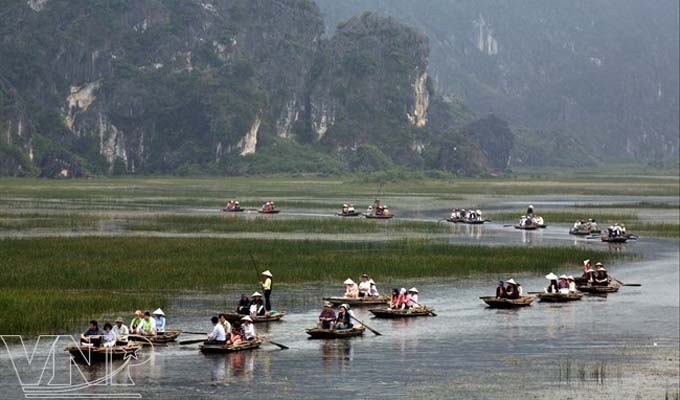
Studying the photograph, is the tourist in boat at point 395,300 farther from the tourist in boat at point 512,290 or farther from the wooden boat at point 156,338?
the wooden boat at point 156,338

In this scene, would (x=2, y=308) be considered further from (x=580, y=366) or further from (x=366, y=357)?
(x=580, y=366)

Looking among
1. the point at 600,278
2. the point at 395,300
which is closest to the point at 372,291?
the point at 395,300

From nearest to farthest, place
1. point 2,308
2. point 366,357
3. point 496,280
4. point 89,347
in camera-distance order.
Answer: point 89,347
point 366,357
point 2,308
point 496,280

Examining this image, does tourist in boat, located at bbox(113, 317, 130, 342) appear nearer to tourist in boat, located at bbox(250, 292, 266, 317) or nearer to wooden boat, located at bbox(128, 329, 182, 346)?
wooden boat, located at bbox(128, 329, 182, 346)

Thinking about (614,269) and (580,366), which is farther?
(614,269)

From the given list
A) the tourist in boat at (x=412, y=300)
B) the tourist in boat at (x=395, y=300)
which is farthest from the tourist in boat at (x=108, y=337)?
the tourist in boat at (x=412, y=300)

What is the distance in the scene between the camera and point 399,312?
1895 inches

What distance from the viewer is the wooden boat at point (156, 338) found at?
40281 mm

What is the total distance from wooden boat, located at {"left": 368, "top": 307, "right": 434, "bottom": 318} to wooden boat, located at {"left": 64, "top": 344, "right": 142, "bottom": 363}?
1255 cm

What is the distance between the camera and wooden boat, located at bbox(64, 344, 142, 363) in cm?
3759

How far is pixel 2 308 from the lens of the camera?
43625 mm

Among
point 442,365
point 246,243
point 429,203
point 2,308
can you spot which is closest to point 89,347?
point 2,308

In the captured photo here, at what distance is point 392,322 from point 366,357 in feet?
24.5

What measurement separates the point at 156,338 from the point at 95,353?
3.33m
